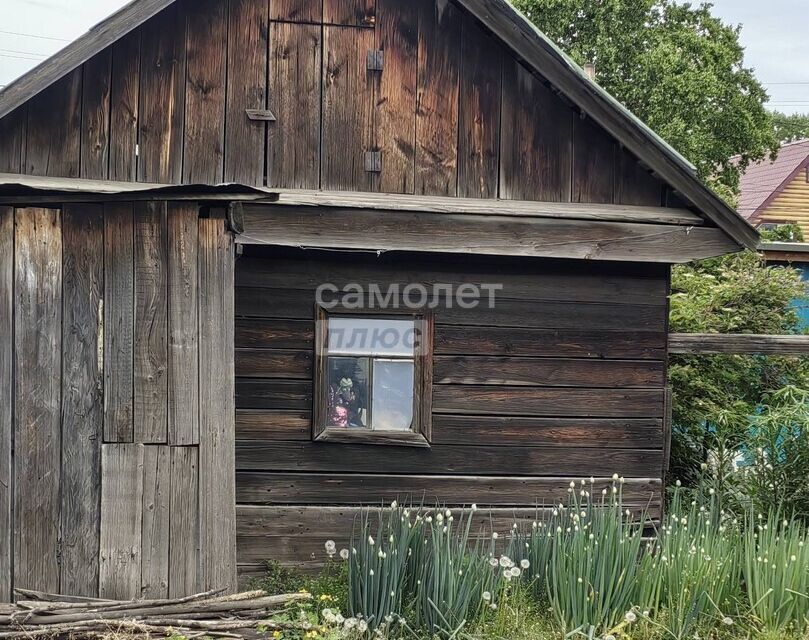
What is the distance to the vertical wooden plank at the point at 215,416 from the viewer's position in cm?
590

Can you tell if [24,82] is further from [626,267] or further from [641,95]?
[641,95]

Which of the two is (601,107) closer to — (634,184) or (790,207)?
(634,184)

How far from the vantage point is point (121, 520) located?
5.81 metres

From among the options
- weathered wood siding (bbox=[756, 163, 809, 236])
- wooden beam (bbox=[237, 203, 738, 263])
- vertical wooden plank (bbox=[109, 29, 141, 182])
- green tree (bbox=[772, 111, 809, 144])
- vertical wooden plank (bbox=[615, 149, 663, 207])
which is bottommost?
wooden beam (bbox=[237, 203, 738, 263])

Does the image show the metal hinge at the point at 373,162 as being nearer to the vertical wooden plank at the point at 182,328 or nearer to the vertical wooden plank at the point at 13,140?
the vertical wooden plank at the point at 182,328

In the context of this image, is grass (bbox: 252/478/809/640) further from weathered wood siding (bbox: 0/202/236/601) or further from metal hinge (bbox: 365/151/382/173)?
metal hinge (bbox: 365/151/382/173)

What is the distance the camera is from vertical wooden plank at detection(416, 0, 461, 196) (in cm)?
712

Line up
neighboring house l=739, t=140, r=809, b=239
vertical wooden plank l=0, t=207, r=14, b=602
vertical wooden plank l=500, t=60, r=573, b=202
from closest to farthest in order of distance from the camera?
vertical wooden plank l=0, t=207, r=14, b=602, vertical wooden plank l=500, t=60, r=573, b=202, neighboring house l=739, t=140, r=809, b=239

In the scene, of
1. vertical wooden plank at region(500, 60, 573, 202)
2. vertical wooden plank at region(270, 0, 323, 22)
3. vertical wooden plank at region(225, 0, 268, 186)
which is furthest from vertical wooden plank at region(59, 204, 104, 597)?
vertical wooden plank at region(500, 60, 573, 202)

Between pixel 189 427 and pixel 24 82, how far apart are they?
244 cm

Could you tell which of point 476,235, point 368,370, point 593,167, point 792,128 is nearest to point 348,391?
point 368,370

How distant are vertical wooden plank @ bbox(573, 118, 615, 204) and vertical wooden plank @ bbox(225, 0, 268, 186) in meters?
2.34

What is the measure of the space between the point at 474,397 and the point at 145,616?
2.92m

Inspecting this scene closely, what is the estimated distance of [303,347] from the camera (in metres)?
7.24
